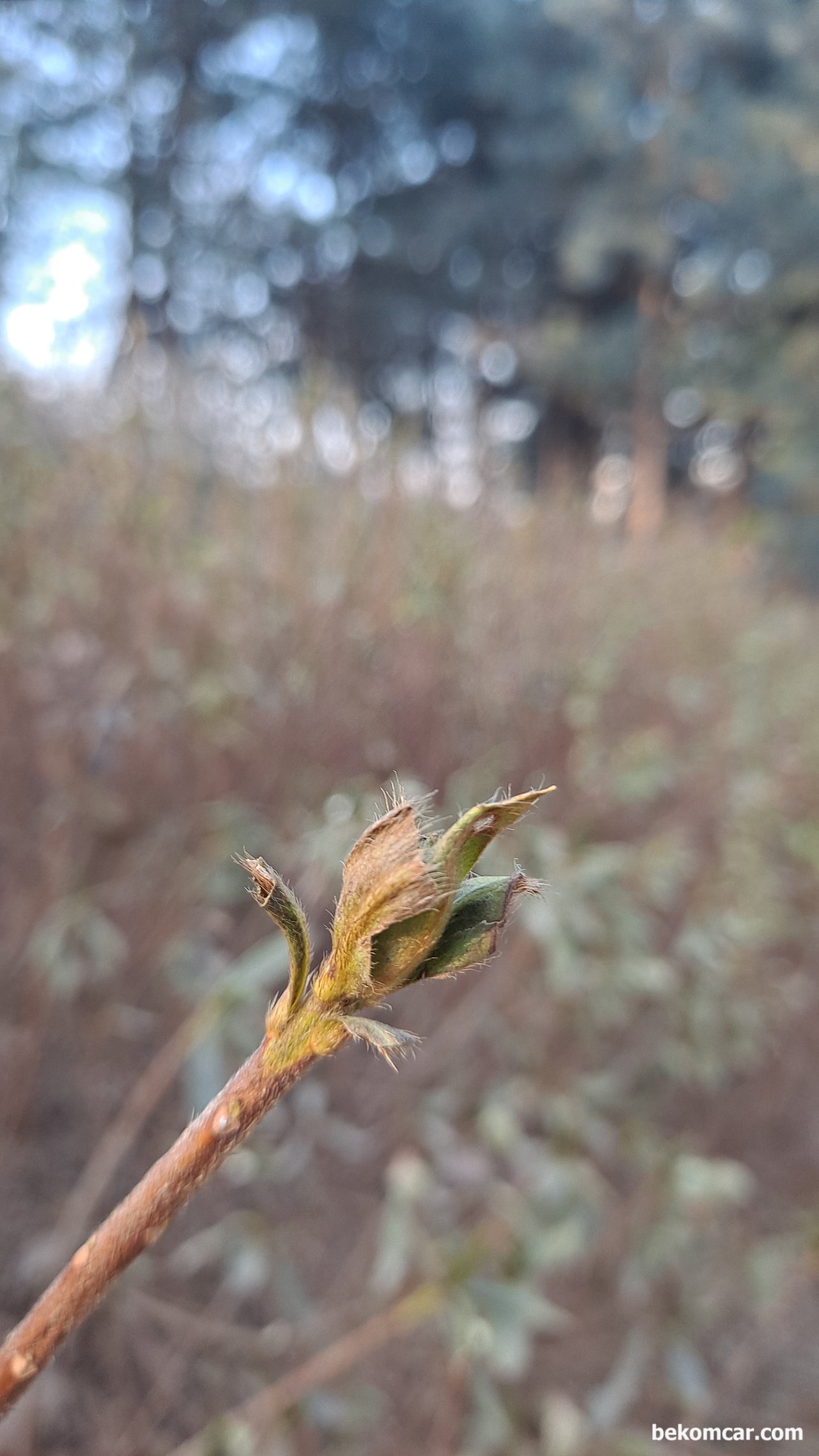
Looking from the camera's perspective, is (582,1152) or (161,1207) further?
(582,1152)

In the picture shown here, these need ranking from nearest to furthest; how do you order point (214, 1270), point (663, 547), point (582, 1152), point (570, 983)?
point (570, 983), point (214, 1270), point (582, 1152), point (663, 547)

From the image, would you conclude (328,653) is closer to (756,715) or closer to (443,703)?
(443,703)

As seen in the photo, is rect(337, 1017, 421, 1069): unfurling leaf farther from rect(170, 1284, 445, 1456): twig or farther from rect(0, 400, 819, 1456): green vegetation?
rect(170, 1284, 445, 1456): twig

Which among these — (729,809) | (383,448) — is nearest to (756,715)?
(729,809)

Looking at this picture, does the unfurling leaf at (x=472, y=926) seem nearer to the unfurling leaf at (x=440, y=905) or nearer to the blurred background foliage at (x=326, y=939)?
the unfurling leaf at (x=440, y=905)

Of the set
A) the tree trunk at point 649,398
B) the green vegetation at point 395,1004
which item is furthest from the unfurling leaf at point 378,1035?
the tree trunk at point 649,398
